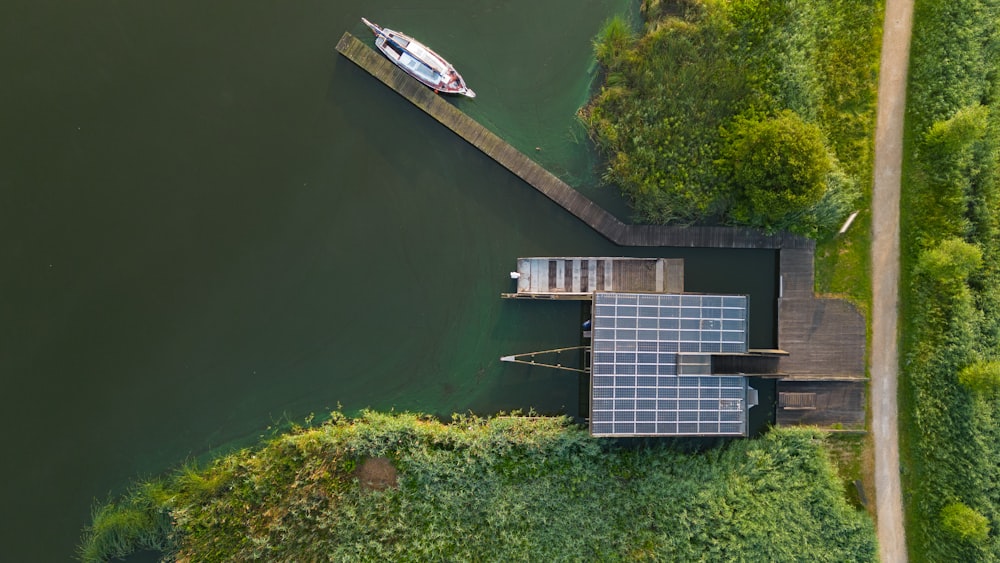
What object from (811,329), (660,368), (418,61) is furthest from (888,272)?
(418,61)

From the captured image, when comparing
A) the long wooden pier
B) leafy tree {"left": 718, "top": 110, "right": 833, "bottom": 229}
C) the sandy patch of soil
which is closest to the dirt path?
the long wooden pier

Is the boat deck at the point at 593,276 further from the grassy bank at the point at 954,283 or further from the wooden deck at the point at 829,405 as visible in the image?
the grassy bank at the point at 954,283

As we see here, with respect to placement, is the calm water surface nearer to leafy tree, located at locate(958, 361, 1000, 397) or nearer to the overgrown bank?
the overgrown bank

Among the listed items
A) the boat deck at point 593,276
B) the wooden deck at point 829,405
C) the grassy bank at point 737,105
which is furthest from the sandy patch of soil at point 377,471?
the wooden deck at point 829,405

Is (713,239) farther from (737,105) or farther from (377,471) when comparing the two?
(377,471)

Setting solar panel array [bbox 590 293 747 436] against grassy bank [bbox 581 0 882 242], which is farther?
grassy bank [bbox 581 0 882 242]

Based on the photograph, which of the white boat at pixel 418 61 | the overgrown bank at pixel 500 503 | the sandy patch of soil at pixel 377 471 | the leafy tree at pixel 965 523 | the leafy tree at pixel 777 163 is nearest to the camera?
the leafy tree at pixel 777 163
